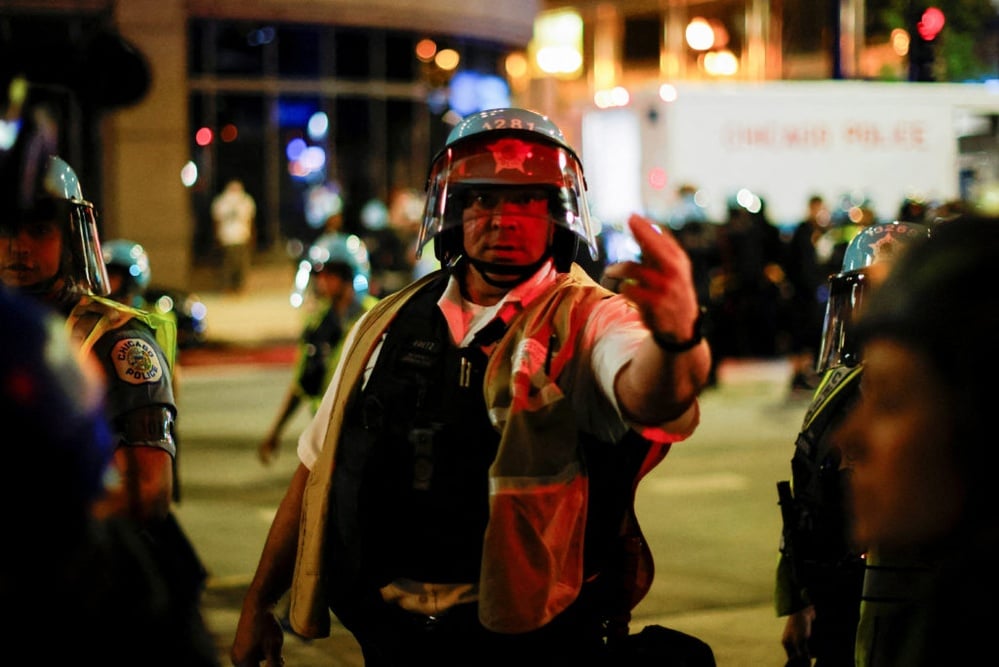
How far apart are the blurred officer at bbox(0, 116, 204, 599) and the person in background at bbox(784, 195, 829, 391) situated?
1033 centimetres

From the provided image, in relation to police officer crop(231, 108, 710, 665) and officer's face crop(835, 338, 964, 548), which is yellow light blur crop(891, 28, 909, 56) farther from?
officer's face crop(835, 338, 964, 548)

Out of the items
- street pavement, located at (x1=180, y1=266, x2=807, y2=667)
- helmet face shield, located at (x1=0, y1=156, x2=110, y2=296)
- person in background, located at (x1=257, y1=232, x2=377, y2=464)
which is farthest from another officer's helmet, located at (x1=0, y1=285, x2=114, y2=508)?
person in background, located at (x1=257, y1=232, x2=377, y2=464)

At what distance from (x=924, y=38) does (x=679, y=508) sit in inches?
222

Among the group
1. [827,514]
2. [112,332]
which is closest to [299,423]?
[827,514]

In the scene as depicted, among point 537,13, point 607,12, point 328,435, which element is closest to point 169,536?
point 328,435

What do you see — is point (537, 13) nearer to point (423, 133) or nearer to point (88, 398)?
point (423, 133)

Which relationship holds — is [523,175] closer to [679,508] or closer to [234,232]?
[679,508]

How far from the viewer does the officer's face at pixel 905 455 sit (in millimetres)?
1676

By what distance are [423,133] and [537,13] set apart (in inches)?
180

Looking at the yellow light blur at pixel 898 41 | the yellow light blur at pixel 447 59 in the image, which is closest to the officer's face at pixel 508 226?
the yellow light blur at pixel 447 59

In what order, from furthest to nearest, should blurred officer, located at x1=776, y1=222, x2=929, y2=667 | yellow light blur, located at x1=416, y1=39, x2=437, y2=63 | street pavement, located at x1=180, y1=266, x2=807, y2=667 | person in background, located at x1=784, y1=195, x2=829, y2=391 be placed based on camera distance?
yellow light blur, located at x1=416, y1=39, x2=437, y2=63
person in background, located at x1=784, y1=195, x2=829, y2=391
street pavement, located at x1=180, y1=266, x2=807, y2=667
blurred officer, located at x1=776, y1=222, x2=929, y2=667

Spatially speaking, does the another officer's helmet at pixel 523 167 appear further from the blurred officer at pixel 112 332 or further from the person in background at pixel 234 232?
the person in background at pixel 234 232

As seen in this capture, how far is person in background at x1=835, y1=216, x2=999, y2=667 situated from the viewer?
1.66m

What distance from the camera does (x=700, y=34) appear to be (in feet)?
122
